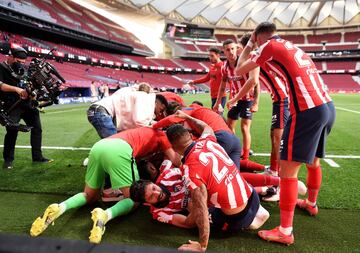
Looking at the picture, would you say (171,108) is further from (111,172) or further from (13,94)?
(13,94)

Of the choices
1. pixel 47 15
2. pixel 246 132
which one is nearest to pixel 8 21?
pixel 47 15

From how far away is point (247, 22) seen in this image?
2537 inches

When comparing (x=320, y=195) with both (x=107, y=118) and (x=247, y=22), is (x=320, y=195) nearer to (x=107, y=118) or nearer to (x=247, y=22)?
(x=107, y=118)

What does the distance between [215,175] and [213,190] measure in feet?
0.47

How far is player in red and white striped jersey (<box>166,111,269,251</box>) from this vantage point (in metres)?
2.34

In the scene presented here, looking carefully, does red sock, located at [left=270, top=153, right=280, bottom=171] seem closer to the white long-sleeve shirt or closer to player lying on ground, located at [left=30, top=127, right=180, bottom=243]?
the white long-sleeve shirt

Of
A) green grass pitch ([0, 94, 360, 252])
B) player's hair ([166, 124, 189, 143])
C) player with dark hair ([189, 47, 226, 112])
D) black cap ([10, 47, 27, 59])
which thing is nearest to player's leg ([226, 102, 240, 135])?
player with dark hair ([189, 47, 226, 112])

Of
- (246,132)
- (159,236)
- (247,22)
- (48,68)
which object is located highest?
(247,22)

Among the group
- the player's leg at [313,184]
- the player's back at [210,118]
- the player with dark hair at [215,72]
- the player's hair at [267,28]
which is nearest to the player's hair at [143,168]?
the player's back at [210,118]

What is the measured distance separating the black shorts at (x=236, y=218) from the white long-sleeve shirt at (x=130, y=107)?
1712 mm

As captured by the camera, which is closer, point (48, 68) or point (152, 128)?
point (152, 128)

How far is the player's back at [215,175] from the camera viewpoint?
2.42 metres

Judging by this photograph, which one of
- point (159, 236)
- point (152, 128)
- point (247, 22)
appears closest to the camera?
point (159, 236)

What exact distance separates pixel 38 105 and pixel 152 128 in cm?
254
